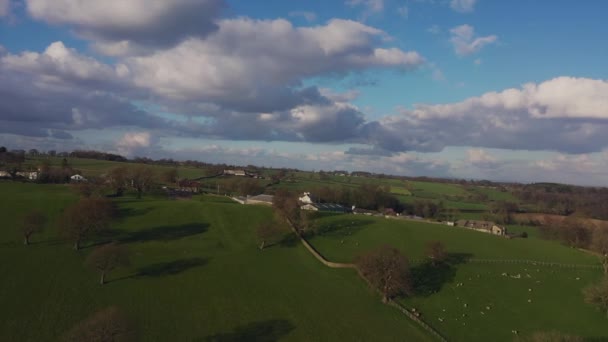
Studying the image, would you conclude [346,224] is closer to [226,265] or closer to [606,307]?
[226,265]

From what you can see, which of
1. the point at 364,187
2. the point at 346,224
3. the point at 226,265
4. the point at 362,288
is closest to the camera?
the point at 362,288

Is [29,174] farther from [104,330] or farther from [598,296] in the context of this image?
[598,296]

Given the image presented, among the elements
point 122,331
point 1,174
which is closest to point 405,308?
point 122,331

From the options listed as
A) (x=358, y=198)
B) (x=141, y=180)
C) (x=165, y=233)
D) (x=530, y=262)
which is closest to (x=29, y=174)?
(x=141, y=180)

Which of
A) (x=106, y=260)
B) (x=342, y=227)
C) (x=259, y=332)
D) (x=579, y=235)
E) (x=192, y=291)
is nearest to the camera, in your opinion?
(x=259, y=332)

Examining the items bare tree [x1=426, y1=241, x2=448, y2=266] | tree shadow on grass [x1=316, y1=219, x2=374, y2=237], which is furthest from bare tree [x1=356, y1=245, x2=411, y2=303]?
tree shadow on grass [x1=316, y1=219, x2=374, y2=237]
